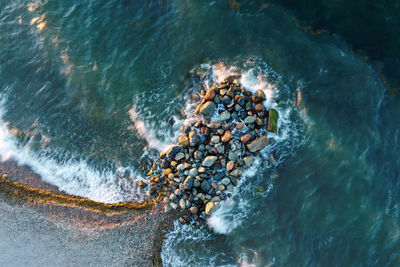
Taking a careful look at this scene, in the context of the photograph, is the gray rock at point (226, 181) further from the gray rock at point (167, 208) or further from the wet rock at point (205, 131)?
the gray rock at point (167, 208)

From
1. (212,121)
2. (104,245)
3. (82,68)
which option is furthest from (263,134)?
(82,68)

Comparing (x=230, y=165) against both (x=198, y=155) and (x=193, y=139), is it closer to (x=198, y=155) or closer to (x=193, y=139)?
(x=198, y=155)

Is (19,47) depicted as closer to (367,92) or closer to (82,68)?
(82,68)

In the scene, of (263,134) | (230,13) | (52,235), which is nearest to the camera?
(52,235)

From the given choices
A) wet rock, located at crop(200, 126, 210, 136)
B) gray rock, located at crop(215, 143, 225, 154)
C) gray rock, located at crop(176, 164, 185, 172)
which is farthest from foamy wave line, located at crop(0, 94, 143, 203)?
gray rock, located at crop(215, 143, 225, 154)

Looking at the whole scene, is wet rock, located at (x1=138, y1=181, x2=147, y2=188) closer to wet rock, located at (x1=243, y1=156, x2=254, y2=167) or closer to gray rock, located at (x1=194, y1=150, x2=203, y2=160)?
gray rock, located at (x1=194, y1=150, x2=203, y2=160)

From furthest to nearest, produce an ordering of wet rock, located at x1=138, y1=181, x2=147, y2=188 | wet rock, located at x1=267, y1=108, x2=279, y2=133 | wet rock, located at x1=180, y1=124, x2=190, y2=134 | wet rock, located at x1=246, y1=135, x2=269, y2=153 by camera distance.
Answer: wet rock, located at x1=180, y1=124, x2=190, y2=134
wet rock, located at x1=138, y1=181, x2=147, y2=188
wet rock, located at x1=267, y1=108, x2=279, y2=133
wet rock, located at x1=246, y1=135, x2=269, y2=153
